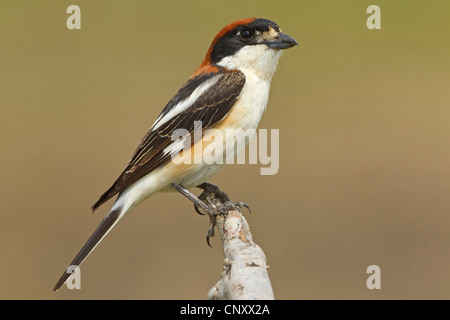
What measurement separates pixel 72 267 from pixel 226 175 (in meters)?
4.19

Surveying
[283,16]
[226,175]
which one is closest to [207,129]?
[226,175]

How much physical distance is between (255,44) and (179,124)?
0.74 metres

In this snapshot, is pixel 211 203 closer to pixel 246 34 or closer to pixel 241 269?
pixel 246 34

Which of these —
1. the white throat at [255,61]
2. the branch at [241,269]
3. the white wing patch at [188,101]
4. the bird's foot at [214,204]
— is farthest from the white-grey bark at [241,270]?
the white throat at [255,61]

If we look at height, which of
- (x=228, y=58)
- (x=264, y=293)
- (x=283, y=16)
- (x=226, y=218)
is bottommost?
(x=264, y=293)

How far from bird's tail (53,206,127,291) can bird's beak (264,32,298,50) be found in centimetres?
143

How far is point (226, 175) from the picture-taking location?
24.7 ft

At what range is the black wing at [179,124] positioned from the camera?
386 centimetres

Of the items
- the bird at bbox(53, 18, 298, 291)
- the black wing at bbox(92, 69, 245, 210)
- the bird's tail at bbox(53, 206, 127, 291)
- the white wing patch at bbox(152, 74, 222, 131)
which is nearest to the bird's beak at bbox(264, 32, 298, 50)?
the bird at bbox(53, 18, 298, 291)

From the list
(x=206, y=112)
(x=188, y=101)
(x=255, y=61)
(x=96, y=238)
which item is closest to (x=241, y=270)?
(x=96, y=238)

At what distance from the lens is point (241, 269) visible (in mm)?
2543

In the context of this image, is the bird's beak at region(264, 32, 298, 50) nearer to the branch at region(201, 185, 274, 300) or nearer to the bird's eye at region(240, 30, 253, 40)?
the bird's eye at region(240, 30, 253, 40)

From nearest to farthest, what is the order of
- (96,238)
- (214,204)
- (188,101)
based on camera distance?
1. (96,238)
2. (188,101)
3. (214,204)

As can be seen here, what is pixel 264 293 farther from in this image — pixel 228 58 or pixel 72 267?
pixel 228 58
